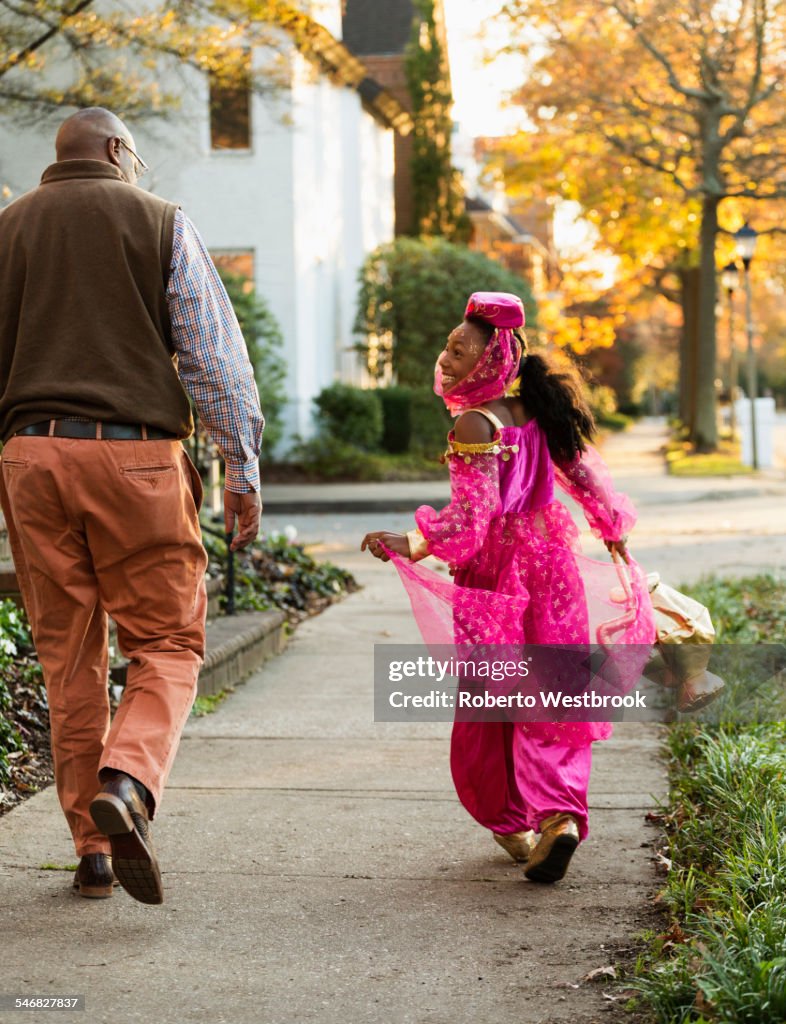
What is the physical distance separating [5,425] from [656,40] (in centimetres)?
2344

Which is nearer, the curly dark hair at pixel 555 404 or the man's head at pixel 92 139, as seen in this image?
the man's head at pixel 92 139

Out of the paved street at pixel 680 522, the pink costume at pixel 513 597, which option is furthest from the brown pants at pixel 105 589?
the paved street at pixel 680 522

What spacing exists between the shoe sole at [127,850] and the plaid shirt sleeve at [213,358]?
0.95 metres

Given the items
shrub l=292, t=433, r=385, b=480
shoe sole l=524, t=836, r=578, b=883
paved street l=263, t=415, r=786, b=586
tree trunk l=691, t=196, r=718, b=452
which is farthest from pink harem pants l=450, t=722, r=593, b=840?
tree trunk l=691, t=196, r=718, b=452

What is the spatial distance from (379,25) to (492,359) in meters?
34.2

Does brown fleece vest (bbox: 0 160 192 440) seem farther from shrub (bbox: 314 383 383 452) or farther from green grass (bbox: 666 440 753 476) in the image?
shrub (bbox: 314 383 383 452)

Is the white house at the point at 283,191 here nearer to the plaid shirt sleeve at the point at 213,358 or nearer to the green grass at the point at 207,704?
the green grass at the point at 207,704

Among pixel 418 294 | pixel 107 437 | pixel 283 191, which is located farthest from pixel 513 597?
pixel 418 294

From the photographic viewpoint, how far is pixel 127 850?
3.43m

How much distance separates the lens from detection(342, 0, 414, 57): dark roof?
118ft

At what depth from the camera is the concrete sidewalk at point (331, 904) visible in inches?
127

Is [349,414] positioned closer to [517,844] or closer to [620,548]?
[620,548]

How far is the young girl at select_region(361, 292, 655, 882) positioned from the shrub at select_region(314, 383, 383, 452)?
19.2 metres

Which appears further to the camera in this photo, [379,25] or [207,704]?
[379,25]
